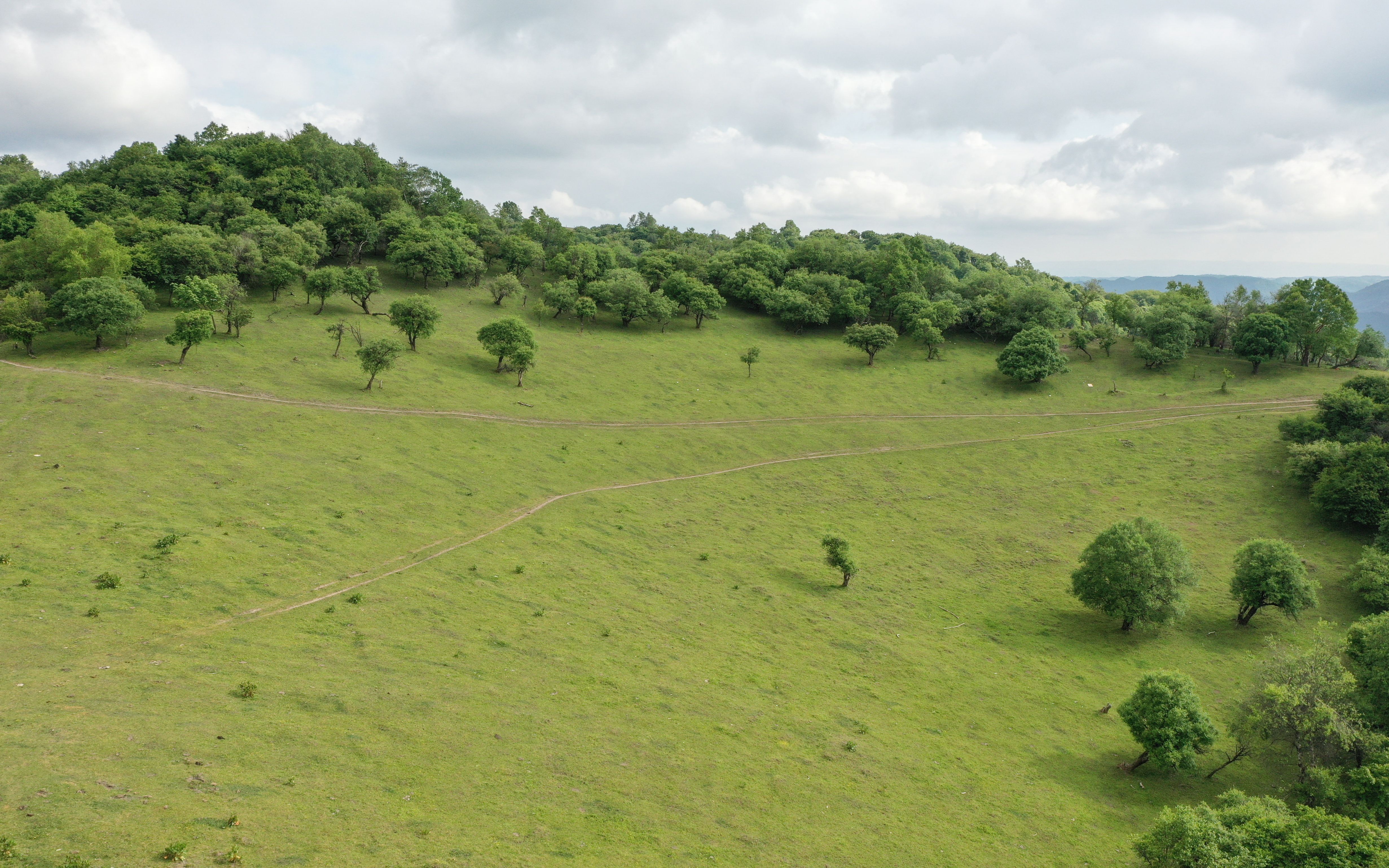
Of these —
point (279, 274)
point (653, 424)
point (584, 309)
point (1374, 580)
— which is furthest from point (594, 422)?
point (1374, 580)

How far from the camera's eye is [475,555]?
2035 inches

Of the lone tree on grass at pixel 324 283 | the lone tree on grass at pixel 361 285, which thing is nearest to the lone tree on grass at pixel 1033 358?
the lone tree on grass at pixel 361 285

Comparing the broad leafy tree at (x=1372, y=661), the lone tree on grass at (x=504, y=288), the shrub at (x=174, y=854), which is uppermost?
the lone tree on grass at (x=504, y=288)

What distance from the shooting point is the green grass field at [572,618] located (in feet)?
85.7

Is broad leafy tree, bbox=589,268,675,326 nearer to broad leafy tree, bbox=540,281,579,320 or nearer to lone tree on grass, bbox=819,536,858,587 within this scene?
broad leafy tree, bbox=540,281,579,320

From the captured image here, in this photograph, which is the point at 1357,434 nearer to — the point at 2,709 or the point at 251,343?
the point at 2,709

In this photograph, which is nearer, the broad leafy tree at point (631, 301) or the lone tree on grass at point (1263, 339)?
the lone tree on grass at point (1263, 339)

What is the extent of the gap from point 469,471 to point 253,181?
104 meters

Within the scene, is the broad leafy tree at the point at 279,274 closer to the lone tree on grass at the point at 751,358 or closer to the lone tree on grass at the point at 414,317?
the lone tree on grass at the point at 414,317

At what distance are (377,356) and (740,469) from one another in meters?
43.2

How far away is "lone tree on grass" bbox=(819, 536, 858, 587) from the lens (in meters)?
57.5

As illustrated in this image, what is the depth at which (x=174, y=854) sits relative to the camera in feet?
64.6

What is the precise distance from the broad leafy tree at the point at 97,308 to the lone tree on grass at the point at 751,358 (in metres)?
76.2

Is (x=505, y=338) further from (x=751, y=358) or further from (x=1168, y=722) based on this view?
(x=1168, y=722)
